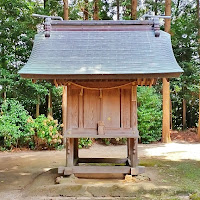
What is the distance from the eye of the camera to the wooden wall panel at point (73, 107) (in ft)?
17.7

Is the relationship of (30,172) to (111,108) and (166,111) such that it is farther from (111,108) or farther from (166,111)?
(166,111)

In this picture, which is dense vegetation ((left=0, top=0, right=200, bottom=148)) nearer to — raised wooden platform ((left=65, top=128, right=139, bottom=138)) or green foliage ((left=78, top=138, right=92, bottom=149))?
green foliage ((left=78, top=138, right=92, bottom=149))

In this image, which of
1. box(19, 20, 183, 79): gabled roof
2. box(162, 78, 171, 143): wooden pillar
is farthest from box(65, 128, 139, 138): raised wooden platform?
box(162, 78, 171, 143): wooden pillar

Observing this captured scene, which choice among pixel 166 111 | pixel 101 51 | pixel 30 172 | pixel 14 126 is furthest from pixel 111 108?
pixel 166 111

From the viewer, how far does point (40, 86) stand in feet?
37.1

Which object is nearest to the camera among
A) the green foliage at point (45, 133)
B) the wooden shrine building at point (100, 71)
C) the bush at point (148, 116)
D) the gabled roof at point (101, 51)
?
the gabled roof at point (101, 51)

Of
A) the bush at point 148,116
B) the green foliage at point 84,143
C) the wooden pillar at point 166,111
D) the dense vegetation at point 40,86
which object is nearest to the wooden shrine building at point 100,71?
the dense vegetation at point 40,86

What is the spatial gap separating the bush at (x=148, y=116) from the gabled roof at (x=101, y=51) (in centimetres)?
672

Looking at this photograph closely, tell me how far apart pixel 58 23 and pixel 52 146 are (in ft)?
19.8

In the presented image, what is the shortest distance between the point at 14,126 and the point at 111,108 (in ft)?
19.4

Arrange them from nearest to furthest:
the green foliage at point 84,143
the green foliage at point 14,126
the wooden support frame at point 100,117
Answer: the wooden support frame at point 100,117
the green foliage at point 14,126
the green foliage at point 84,143

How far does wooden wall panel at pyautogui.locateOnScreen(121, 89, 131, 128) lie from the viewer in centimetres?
543

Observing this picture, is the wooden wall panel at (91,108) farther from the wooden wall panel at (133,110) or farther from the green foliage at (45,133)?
the green foliage at (45,133)

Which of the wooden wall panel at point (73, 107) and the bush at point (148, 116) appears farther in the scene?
the bush at point (148, 116)
